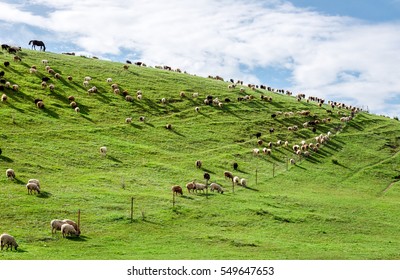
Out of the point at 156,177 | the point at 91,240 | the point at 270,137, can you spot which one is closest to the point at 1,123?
the point at 156,177

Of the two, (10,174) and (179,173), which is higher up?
(179,173)

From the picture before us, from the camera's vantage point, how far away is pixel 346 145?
3568 inches

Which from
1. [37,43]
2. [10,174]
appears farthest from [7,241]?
[37,43]

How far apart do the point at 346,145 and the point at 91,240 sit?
64957 mm

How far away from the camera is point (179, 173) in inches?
2443

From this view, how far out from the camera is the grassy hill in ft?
124

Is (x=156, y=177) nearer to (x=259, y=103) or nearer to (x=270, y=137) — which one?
(x=270, y=137)

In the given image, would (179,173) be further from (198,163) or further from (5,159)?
(5,159)

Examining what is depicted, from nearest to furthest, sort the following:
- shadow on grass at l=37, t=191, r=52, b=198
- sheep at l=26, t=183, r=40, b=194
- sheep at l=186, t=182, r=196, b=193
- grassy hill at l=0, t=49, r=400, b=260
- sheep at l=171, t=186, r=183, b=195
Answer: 1. grassy hill at l=0, t=49, r=400, b=260
2. shadow on grass at l=37, t=191, r=52, b=198
3. sheep at l=26, t=183, r=40, b=194
4. sheep at l=171, t=186, r=183, b=195
5. sheep at l=186, t=182, r=196, b=193

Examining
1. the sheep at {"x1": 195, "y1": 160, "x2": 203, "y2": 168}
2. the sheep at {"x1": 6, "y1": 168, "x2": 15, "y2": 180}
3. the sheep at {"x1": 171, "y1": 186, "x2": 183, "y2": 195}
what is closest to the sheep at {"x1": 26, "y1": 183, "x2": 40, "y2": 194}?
the sheep at {"x1": 6, "y1": 168, "x2": 15, "y2": 180}

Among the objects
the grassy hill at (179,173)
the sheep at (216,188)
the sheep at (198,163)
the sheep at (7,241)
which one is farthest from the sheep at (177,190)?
the sheep at (7,241)

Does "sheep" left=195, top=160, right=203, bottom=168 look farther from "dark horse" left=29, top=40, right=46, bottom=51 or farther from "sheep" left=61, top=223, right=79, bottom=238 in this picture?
"dark horse" left=29, top=40, right=46, bottom=51

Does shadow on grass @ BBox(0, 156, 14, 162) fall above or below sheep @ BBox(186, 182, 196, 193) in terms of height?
above

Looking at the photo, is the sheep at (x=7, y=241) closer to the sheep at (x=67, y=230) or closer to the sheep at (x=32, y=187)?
the sheep at (x=67, y=230)
